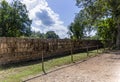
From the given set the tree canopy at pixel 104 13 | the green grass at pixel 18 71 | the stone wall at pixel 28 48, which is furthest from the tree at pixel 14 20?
the green grass at pixel 18 71

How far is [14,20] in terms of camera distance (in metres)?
60.2

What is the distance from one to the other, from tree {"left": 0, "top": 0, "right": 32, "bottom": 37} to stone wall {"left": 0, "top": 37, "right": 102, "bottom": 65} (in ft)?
114

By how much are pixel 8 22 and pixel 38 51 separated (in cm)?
4161

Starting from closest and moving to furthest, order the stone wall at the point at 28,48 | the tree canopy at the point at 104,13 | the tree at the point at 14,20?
1. the stone wall at the point at 28,48
2. the tree canopy at the point at 104,13
3. the tree at the point at 14,20

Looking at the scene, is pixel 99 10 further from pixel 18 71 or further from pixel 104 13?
pixel 18 71

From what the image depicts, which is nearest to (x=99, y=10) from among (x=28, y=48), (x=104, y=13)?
(x=104, y=13)

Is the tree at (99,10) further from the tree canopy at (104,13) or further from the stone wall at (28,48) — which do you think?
the stone wall at (28,48)

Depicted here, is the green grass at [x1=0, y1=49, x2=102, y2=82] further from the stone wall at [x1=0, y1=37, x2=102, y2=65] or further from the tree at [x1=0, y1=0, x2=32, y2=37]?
the tree at [x1=0, y1=0, x2=32, y2=37]

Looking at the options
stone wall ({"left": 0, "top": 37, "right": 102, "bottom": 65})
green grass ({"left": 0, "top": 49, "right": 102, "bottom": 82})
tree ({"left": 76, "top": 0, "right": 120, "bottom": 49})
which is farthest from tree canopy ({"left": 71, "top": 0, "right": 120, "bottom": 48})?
green grass ({"left": 0, "top": 49, "right": 102, "bottom": 82})

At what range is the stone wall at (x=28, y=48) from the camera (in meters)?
15.3

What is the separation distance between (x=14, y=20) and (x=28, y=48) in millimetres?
43266

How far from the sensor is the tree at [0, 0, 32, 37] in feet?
192

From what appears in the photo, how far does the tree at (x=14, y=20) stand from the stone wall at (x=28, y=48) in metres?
34.7

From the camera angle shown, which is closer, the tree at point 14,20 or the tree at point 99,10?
the tree at point 99,10
